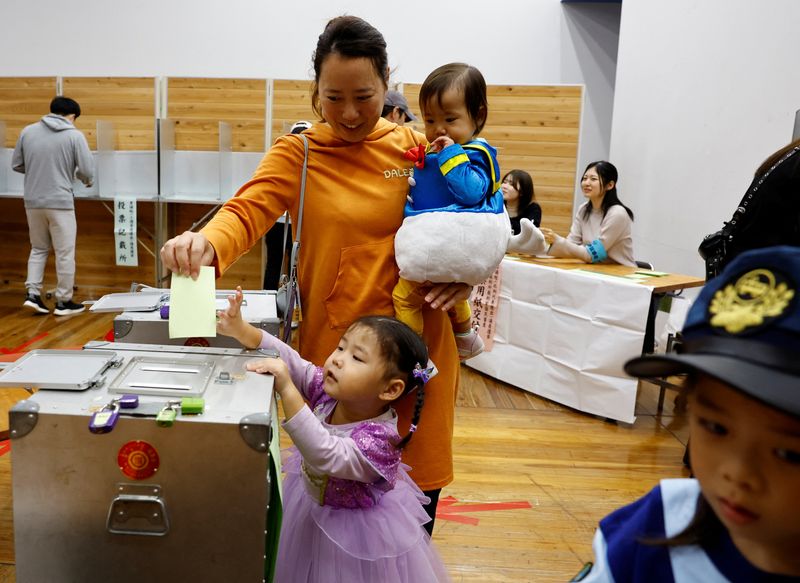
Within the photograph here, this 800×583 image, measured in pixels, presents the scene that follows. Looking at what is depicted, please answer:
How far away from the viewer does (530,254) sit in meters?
3.56

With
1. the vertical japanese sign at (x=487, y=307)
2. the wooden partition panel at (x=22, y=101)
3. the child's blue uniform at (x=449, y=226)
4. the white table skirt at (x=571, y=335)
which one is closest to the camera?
the child's blue uniform at (x=449, y=226)

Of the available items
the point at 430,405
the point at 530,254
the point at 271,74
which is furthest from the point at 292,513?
the point at 271,74

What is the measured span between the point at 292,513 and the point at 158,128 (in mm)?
4378

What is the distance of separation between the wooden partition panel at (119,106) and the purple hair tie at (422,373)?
15.5 feet

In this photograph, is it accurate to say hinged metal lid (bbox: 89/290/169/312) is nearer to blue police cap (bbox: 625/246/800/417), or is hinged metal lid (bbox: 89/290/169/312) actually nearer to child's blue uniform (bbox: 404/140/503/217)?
child's blue uniform (bbox: 404/140/503/217)

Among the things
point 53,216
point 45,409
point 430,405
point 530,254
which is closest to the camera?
point 45,409

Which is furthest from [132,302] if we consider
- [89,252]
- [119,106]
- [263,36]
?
[263,36]

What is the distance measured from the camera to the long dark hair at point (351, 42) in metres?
1.06

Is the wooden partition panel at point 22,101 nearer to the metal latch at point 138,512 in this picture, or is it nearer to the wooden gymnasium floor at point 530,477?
the wooden gymnasium floor at point 530,477

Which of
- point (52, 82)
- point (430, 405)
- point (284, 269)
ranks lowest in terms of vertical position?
point (430, 405)

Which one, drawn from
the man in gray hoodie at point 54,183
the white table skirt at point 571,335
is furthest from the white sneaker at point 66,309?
the white table skirt at point 571,335

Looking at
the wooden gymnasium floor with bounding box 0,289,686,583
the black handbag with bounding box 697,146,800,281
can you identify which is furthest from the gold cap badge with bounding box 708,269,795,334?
the wooden gymnasium floor with bounding box 0,289,686,583

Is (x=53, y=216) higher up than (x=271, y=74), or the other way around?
(x=271, y=74)

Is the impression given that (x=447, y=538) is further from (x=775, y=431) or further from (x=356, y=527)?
(x=775, y=431)
